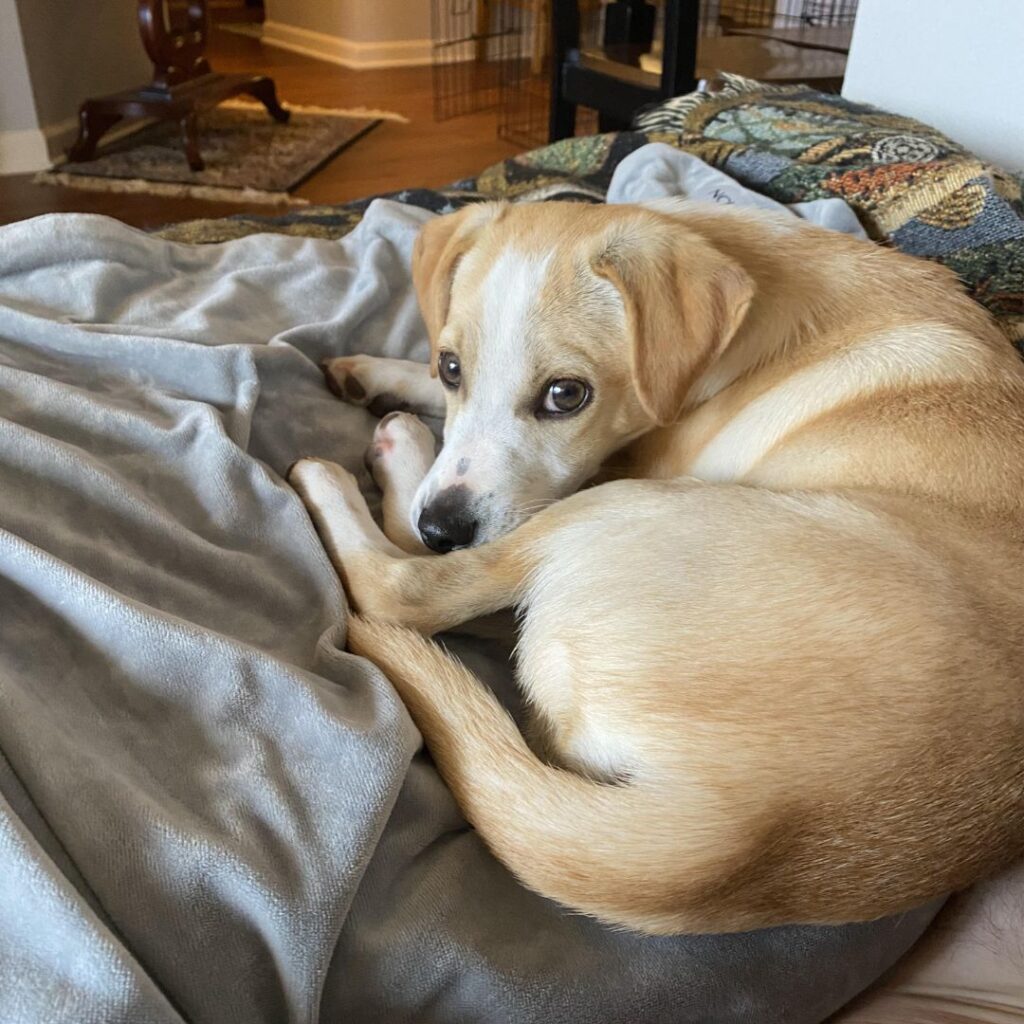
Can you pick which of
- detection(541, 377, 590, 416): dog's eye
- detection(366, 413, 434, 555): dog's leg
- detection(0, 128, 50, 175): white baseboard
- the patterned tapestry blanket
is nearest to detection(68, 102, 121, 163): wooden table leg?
detection(0, 128, 50, 175): white baseboard

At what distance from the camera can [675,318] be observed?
4.70 ft

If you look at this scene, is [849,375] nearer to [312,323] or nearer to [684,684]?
[684,684]

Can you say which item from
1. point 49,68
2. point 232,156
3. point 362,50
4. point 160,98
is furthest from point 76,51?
point 362,50

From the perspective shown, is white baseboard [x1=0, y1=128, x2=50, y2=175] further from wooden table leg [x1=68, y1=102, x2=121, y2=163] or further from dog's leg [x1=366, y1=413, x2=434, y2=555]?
dog's leg [x1=366, y1=413, x2=434, y2=555]

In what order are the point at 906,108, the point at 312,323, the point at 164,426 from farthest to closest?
the point at 906,108
the point at 312,323
the point at 164,426

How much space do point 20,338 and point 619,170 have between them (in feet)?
4.67

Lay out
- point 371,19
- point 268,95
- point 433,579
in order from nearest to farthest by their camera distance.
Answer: point 433,579 → point 268,95 → point 371,19

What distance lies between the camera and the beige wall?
768cm

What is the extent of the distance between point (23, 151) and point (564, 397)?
180 inches

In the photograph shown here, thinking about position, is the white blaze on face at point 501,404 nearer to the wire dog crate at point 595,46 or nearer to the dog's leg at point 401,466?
the dog's leg at point 401,466

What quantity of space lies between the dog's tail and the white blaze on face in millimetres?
402

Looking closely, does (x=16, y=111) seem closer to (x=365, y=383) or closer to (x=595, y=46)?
(x=595, y=46)

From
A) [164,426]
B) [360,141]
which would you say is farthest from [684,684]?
[360,141]

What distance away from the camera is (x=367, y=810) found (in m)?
1.00
